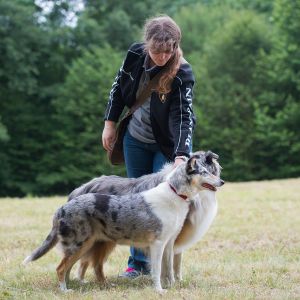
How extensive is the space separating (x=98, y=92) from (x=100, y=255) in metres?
30.7

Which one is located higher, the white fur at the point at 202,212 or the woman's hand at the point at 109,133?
the woman's hand at the point at 109,133

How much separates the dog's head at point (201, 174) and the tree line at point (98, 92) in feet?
90.1

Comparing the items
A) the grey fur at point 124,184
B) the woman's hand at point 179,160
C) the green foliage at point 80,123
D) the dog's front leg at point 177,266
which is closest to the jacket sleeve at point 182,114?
the woman's hand at point 179,160

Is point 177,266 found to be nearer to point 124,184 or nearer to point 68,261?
point 124,184

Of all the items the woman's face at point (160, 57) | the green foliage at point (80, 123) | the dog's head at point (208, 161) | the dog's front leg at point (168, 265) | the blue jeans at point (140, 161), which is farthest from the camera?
the green foliage at point (80, 123)

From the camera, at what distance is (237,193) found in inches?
645

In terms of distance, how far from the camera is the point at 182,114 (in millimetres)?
6449

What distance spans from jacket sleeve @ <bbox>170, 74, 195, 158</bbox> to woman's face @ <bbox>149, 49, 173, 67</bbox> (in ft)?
0.96

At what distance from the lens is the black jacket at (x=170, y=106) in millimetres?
6406

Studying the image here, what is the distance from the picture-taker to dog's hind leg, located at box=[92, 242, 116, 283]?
6613 millimetres

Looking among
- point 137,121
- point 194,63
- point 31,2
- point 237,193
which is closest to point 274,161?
point 194,63

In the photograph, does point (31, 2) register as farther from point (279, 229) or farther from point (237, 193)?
point (279, 229)

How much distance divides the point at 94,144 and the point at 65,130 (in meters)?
1.99

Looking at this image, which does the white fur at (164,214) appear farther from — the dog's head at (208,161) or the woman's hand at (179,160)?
the dog's head at (208,161)
